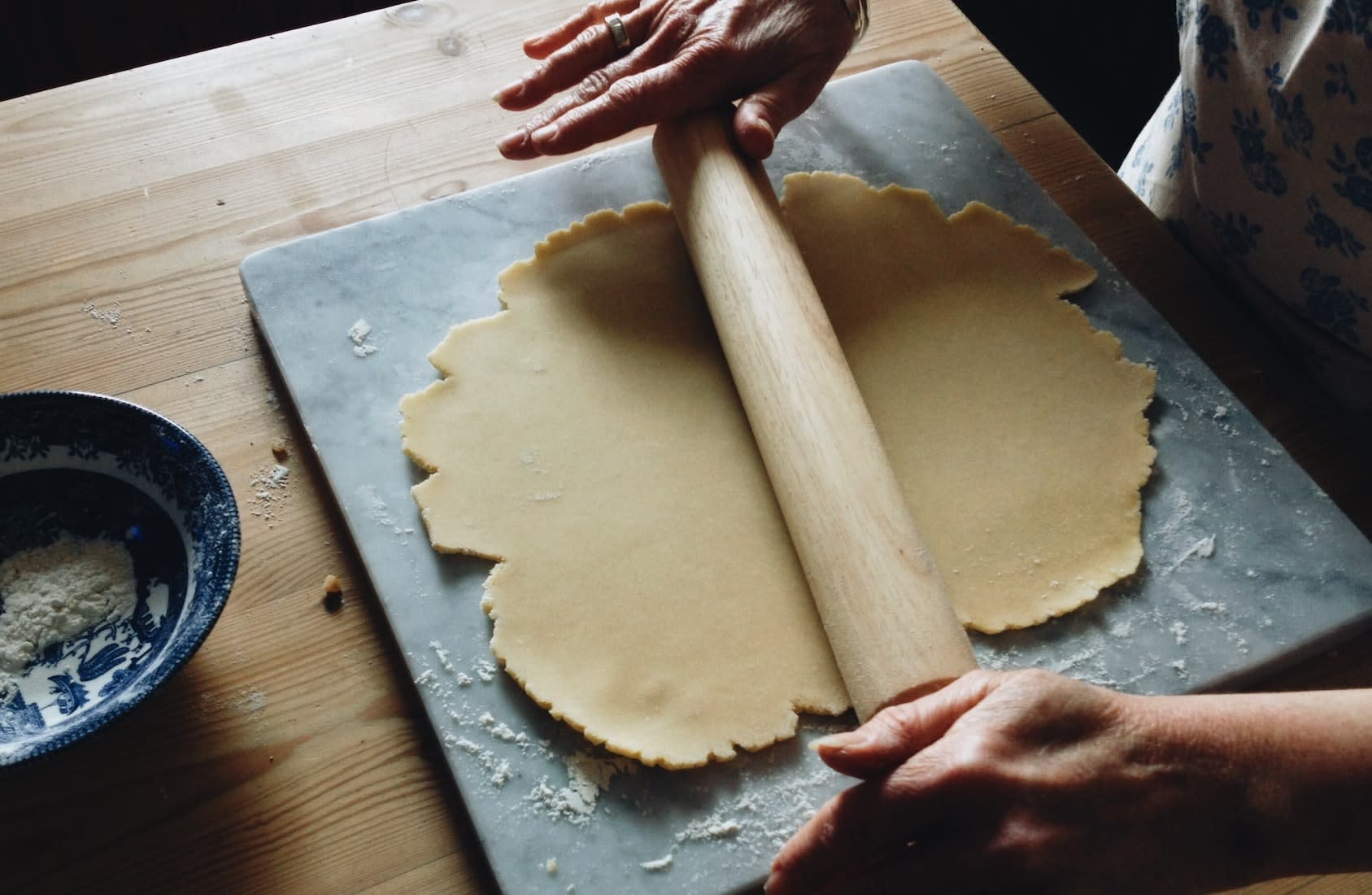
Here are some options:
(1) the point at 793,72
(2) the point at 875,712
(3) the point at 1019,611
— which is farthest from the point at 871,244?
(2) the point at 875,712

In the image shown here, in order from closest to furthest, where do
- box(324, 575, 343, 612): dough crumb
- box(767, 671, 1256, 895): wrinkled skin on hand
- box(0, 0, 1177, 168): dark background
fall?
1. box(767, 671, 1256, 895): wrinkled skin on hand
2. box(324, 575, 343, 612): dough crumb
3. box(0, 0, 1177, 168): dark background

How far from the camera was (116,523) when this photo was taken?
1055mm

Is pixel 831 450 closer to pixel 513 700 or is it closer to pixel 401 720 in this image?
pixel 513 700

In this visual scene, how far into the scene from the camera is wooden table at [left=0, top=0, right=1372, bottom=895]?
971 millimetres

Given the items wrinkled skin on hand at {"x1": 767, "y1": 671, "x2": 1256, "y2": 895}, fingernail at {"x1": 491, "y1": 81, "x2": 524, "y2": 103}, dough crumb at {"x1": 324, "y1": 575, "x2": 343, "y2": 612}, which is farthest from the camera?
fingernail at {"x1": 491, "y1": 81, "x2": 524, "y2": 103}

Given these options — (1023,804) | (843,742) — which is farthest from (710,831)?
(1023,804)

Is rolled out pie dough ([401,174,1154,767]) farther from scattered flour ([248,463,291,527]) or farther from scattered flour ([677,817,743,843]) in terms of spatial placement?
scattered flour ([248,463,291,527])

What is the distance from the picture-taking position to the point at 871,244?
137 cm

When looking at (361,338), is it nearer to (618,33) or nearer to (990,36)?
(618,33)

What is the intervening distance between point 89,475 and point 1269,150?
4.49 ft

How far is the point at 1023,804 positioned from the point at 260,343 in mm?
996

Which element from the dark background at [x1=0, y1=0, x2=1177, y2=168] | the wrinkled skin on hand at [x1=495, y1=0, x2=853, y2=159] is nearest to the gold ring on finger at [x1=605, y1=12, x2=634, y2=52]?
the wrinkled skin on hand at [x1=495, y1=0, x2=853, y2=159]

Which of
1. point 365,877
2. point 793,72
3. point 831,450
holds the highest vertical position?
point 793,72

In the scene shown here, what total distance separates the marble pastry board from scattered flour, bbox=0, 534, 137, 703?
0.23m
